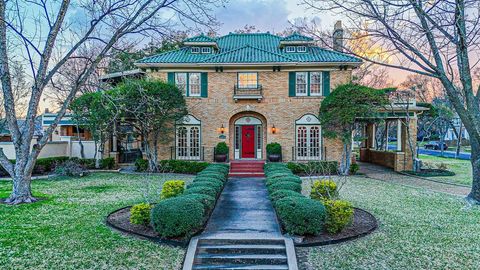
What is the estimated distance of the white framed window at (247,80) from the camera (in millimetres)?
19781

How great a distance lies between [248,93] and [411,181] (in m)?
9.83

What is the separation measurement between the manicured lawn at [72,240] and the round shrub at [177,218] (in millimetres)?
370

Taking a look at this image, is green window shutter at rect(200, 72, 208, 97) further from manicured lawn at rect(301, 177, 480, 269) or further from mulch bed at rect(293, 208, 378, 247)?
mulch bed at rect(293, 208, 378, 247)

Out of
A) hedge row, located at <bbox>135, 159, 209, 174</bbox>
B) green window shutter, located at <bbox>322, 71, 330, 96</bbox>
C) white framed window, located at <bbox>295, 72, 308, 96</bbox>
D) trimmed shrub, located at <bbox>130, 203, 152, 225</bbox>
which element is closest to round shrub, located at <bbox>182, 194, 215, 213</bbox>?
trimmed shrub, located at <bbox>130, 203, 152, 225</bbox>

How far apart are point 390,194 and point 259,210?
19.9ft

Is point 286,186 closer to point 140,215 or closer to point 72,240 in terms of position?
point 140,215

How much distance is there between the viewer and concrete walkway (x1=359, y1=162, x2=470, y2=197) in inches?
543

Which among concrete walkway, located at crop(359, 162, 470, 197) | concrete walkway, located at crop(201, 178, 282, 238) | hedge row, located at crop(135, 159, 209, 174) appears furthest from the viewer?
hedge row, located at crop(135, 159, 209, 174)

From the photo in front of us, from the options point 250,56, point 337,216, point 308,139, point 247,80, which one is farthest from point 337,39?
point 250,56

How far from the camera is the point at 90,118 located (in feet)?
61.1

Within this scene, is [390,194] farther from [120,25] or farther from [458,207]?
[120,25]

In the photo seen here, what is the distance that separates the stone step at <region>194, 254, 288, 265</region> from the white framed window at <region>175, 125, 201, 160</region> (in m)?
13.7

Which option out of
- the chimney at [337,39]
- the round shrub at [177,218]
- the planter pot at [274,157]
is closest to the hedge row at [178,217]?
the round shrub at [177,218]

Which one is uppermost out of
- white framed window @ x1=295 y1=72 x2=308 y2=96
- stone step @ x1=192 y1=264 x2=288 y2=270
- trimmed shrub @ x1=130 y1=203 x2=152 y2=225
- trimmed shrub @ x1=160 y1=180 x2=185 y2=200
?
white framed window @ x1=295 y1=72 x2=308 y2=96
